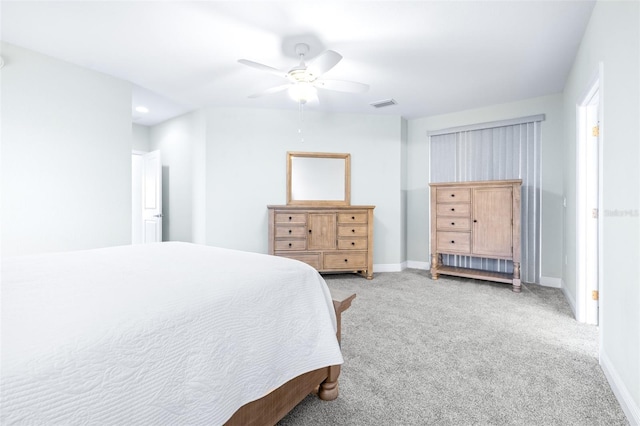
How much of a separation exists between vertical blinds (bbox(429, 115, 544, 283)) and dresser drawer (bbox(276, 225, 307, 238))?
7.27 ft

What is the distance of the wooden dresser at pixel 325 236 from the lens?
399cm

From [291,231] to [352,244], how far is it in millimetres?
859

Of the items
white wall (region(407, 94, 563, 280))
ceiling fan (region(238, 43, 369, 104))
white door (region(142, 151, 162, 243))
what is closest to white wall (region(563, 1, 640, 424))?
ceiling fan (region(238, 43, 369, 104))

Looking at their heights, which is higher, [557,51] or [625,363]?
[557,51]

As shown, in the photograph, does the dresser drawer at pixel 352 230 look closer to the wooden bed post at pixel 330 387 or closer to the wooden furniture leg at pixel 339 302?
the wooden furniture leg at pixel 339 302

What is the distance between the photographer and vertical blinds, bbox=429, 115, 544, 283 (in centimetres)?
389

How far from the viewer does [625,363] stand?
151 cm

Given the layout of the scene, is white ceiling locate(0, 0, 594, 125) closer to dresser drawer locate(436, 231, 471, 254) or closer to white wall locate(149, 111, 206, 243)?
white wall locate(149, 111, 206, 243)

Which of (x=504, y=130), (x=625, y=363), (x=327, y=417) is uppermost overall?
(x=504, y=130)

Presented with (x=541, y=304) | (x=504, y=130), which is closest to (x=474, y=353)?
(x=541, y=304)

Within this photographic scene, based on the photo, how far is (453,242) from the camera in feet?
13.1

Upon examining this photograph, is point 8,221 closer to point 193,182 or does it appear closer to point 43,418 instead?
point 193,182

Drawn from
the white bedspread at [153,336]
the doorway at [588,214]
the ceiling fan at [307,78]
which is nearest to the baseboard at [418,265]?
the doorway at [588,214]

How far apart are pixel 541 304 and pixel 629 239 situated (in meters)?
1.93
